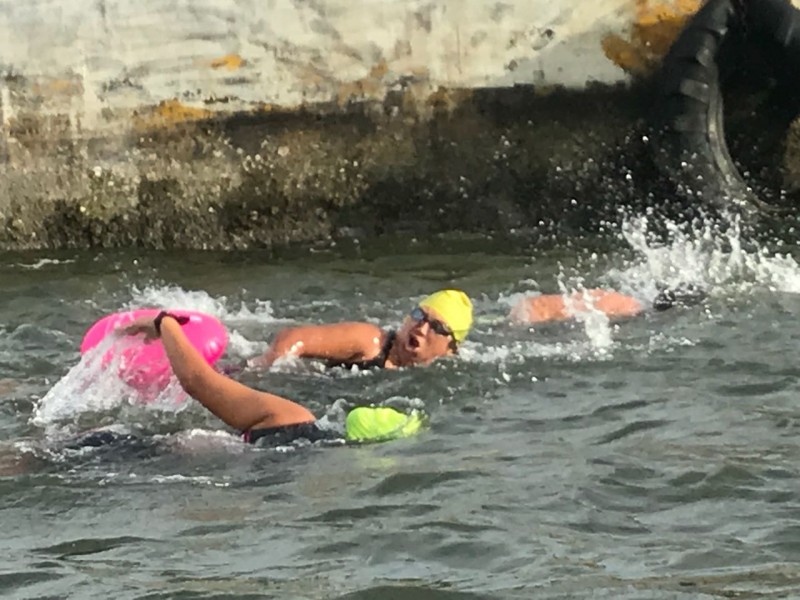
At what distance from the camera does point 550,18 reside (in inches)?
428

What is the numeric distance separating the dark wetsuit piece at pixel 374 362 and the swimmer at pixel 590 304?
114 cm

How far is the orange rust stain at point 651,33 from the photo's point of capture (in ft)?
35.6

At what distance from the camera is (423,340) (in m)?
7.46

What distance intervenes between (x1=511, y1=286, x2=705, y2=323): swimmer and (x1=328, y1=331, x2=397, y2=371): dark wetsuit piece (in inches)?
44.9

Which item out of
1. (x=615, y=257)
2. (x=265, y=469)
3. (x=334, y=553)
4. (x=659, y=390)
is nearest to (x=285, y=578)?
(x=334, y=553)

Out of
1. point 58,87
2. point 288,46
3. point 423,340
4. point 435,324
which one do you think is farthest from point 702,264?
point 58,87

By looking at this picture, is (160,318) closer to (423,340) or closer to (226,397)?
(226,397)

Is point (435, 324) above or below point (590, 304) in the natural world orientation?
above

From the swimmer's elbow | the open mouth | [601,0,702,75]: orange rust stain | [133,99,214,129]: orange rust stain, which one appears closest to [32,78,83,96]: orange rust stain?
[133,99,214,129]: orange rust stain

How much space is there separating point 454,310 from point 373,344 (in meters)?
0.55

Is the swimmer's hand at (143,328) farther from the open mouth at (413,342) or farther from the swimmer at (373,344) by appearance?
the open mouth at (413,342)

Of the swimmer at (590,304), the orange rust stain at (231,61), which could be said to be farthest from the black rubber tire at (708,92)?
the orange rust stain at (231,61)

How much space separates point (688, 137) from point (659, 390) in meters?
4.30

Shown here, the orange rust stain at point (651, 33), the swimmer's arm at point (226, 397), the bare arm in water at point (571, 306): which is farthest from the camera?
the orange rust stain at point (651, 33)
